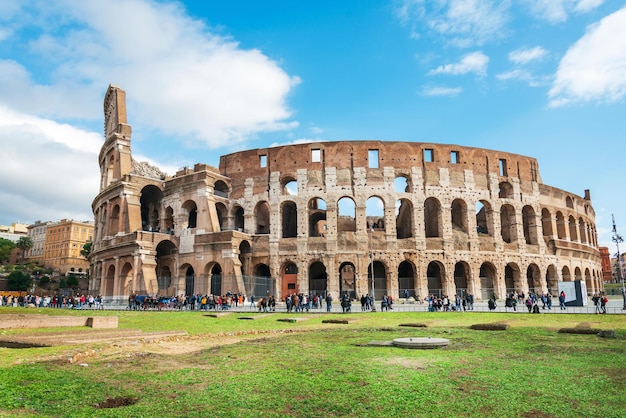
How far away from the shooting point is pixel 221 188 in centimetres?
3969

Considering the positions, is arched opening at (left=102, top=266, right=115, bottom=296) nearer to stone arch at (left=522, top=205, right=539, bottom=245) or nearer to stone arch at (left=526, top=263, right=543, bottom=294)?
stone arch at (left=526, top=263, right=543, bottom=294)

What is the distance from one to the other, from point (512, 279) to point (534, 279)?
1.93 m

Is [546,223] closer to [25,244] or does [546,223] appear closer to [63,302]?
[63,302]

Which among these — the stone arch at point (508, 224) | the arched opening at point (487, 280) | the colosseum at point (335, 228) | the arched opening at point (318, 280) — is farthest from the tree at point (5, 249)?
the stone arch at point (508, 224)

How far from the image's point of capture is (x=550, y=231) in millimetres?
41625

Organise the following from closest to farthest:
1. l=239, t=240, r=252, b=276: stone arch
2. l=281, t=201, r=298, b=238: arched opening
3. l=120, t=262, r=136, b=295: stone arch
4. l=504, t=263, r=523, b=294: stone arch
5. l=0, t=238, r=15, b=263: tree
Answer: l=120, t=262, r=136, b=295: stone arch
l=239, t=240, r=252, b=276: stone arch
l=504, t=263, r=523, b=294: stone arch
l=281, t=201, r=298, b=238: arched opening
l=0, t=238, r=15, b=263: tree

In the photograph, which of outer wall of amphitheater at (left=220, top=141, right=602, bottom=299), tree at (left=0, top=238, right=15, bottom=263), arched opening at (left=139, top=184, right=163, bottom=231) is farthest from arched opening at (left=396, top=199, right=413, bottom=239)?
tree at (left=0, top=238, right=15, bottom=263)

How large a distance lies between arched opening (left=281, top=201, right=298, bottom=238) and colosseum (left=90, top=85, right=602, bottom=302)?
0.15 metres

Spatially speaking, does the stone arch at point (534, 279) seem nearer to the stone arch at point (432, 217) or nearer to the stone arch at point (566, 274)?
the stone arch at point (566, 274)

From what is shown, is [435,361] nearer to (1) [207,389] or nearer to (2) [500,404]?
(2) [500,404]

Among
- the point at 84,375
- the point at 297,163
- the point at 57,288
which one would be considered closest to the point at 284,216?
the point at 297,163

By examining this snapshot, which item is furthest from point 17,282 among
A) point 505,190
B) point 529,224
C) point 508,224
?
point 529,224

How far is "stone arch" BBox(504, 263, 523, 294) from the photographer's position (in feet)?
125

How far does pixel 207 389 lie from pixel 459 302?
72.8ft
